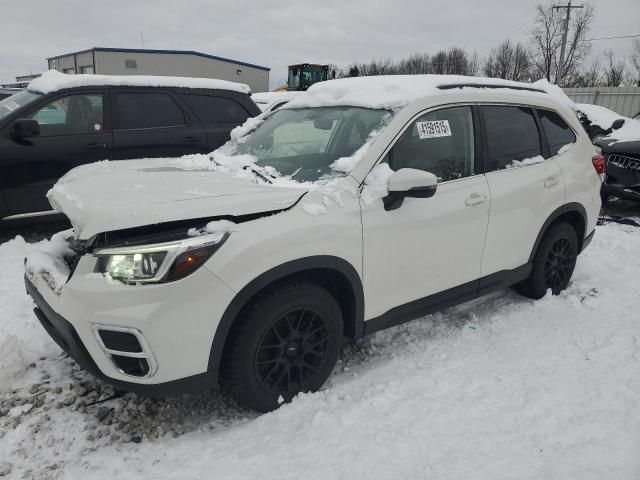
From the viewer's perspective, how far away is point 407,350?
11.2ft

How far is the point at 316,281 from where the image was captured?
9.12 ft

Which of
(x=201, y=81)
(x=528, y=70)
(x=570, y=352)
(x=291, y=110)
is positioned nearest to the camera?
(x=570, y=352)

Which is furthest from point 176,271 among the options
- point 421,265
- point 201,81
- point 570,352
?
point 201,81

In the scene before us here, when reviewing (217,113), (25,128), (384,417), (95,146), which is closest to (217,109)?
(217,113)

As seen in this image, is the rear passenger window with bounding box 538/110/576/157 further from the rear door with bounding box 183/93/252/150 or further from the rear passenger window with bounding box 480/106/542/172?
the rear door with bounding box 183/93/252/150

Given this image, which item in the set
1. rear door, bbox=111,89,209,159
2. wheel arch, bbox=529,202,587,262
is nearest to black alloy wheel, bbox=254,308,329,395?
wheel arch, bbox=529,202,587,262

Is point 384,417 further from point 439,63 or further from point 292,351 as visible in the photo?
point 439,63

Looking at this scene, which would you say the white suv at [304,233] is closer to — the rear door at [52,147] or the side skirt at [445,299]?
the side skirt at [445,299]

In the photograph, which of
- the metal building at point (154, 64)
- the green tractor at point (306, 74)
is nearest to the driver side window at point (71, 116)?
the green tractor at point (306, 74)

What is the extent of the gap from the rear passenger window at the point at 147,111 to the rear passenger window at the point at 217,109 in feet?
0.77

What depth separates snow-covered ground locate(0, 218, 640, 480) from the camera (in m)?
2.31

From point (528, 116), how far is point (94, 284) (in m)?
3.43

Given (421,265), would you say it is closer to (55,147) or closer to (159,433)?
(159,433)

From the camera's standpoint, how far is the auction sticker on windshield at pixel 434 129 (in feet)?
10.2
